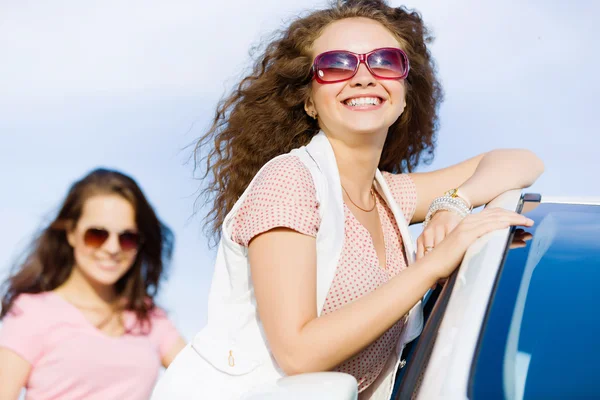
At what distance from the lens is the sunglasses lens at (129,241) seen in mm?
1655

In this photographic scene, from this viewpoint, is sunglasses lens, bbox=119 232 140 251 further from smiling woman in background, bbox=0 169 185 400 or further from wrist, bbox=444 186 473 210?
wrist, bbox=444 186 473 210

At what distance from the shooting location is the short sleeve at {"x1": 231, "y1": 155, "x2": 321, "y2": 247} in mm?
2100

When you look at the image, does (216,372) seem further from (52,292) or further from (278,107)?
(278,107)

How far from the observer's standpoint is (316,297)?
6.94 ft

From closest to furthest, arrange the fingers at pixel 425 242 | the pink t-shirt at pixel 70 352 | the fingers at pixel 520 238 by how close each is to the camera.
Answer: the pink t-shirt at pixel 70 352 → the fingers at pixel 520 238 → the fingers at pixel 425 242

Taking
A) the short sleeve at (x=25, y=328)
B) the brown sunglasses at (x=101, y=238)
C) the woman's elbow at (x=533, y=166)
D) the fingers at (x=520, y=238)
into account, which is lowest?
the short sleeve at (x=25, y=328)

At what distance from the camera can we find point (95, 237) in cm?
163

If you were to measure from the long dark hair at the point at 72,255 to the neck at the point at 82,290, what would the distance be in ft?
0.05

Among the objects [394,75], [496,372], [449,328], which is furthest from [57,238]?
[394,75]

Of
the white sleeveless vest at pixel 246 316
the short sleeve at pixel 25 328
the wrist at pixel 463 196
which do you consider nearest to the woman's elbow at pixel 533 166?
the wrist at pixel 463 196

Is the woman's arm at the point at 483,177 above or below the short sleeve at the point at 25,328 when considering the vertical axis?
above

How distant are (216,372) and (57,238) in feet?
2.03

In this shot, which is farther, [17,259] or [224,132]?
[224,132]

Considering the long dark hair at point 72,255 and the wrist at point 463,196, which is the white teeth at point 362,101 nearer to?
the wrist at point 463,196
